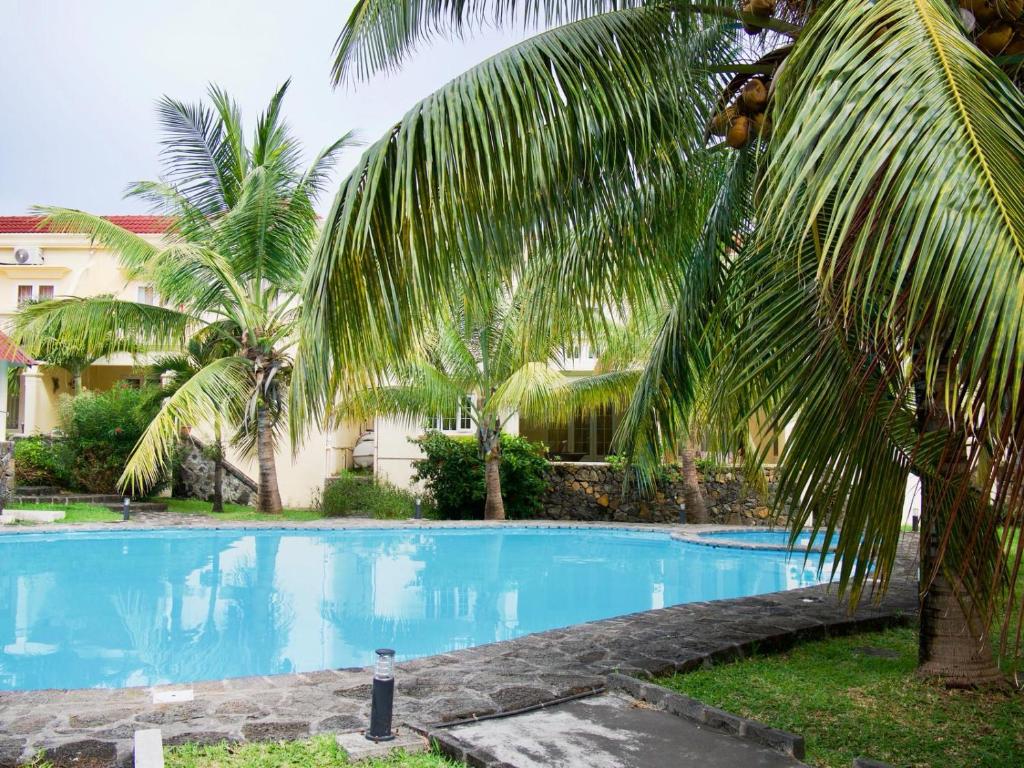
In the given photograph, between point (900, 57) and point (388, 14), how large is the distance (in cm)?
388

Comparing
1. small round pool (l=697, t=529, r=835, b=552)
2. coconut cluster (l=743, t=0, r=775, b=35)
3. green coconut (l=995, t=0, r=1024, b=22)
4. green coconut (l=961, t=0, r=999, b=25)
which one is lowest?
small round pool (l=697, t=529, r=835, b=552)

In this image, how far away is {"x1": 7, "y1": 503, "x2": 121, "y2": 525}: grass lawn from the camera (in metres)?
15.2

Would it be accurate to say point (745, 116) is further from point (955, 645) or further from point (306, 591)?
point (306, 591)

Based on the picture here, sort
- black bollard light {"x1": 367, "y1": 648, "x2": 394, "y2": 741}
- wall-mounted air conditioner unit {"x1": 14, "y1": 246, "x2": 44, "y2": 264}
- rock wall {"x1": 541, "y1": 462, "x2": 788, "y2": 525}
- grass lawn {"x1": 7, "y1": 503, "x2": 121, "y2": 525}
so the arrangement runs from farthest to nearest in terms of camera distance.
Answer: wall-mounted air conditioner unit {"x1": 14, "y1": 246, "x2": 44, "y2": 264}, rock wall {"x1": 541, "y1": 462, "x2": 788, "y2": 525}, grass lawn {"x1": 7, "y1": 503, "x2": 121, "y2": 525}, black bollard light {"x1": 367, "y1": 648, "x2": 394, "y2": 741}

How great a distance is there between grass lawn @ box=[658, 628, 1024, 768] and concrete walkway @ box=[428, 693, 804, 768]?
360 millimetres

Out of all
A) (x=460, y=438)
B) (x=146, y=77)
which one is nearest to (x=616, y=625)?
(x=460, y=438)

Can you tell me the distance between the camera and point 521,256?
5234 millimetres

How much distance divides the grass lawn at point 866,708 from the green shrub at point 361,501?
1254cm

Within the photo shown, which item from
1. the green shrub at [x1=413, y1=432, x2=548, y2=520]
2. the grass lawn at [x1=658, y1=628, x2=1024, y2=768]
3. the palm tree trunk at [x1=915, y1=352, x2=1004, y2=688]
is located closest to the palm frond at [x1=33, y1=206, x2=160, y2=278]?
the green shrub at [x1=413, y1=432, x2=548, y2=520]

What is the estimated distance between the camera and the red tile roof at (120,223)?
25953mm

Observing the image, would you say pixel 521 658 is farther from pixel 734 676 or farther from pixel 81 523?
pixel 81 523

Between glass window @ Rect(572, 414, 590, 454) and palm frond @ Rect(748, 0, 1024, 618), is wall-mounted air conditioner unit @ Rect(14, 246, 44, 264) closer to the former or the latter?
glass window @ Rect(572, 414, 590, 454)

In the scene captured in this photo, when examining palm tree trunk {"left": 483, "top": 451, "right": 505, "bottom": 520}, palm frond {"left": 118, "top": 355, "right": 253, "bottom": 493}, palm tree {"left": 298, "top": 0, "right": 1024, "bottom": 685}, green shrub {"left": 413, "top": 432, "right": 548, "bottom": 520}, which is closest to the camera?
palm tree {"left": 298, "top": 0, "right": 1024, "bottom": 685}

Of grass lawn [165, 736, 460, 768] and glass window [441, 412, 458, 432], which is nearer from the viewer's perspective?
grass lawn [165, 736, 460, 768]
